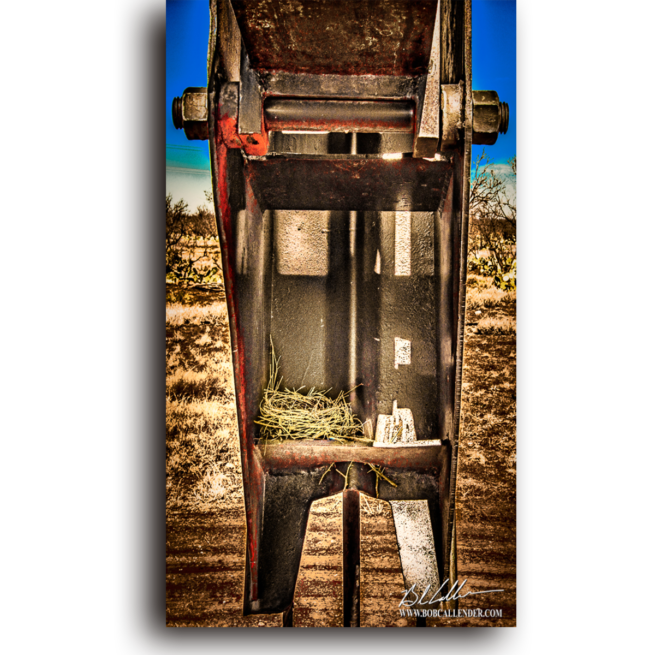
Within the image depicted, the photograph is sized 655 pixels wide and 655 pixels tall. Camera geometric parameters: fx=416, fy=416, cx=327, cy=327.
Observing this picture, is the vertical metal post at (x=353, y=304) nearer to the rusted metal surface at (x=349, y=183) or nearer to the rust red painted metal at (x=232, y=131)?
the rusted metal surface at (x=349, y=183)

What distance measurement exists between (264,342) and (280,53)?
0.85m

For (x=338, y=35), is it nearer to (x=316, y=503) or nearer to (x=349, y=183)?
(x=349, y=183)

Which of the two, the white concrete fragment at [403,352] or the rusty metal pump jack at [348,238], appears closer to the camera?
the rusty metal pump jack at [348,238]

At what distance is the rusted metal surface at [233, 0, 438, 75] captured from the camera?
100 centimetres

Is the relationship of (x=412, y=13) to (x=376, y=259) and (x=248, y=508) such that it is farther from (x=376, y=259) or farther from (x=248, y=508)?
(x=248, y=508)

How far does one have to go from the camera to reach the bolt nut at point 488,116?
112cm

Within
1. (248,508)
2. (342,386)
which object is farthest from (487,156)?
(248,508)

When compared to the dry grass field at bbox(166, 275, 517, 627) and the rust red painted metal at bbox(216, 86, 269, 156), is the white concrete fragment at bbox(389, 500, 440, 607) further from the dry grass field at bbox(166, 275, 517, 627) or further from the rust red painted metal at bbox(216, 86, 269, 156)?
the rust red painted metal at bbox(216, 86, 269, 156)

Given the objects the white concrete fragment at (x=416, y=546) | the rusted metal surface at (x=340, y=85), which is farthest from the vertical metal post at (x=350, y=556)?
the rusted metal surface at (x=340, y=85)

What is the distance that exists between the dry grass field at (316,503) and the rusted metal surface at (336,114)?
69cm

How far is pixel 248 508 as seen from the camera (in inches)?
47.1

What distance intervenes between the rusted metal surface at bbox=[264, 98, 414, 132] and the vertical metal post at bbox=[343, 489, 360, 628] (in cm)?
113
